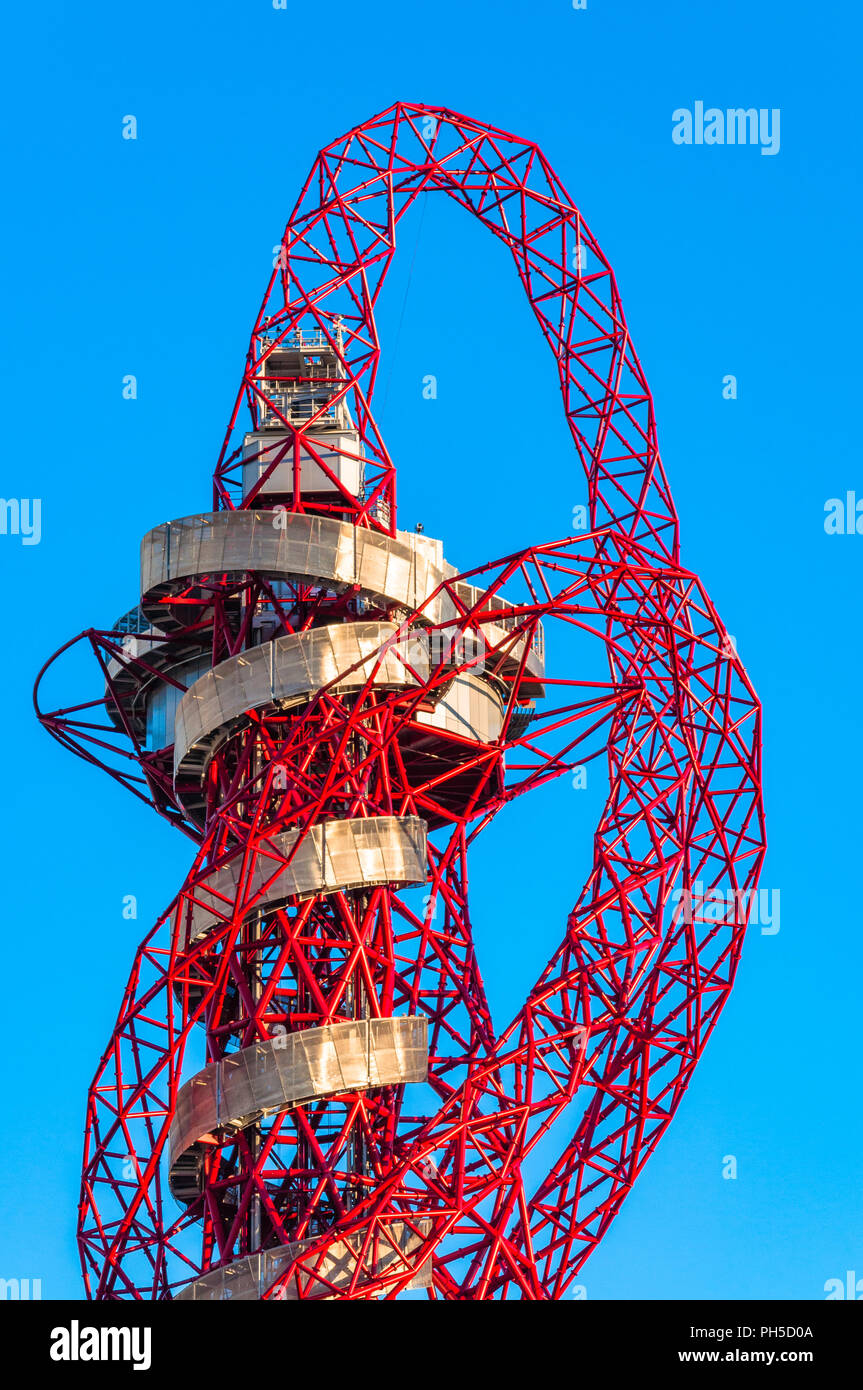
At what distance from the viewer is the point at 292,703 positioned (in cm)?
7894

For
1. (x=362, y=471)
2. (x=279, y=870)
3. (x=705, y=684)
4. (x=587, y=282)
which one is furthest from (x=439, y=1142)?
(x=587, y=282)

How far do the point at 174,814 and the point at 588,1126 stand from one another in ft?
58.8

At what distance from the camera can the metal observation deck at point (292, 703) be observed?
74.7 m

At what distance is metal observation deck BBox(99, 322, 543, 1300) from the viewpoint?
74.7m

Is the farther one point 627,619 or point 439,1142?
point 627,619

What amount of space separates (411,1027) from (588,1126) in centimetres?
659

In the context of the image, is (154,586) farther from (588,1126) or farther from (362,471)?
(588,1126)
